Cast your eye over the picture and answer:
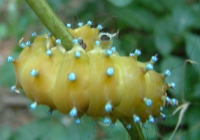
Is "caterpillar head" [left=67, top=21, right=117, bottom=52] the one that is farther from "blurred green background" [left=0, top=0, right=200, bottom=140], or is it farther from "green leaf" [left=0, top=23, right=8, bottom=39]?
"green leaf" [left=0, top=23, right=8, bottom=39]

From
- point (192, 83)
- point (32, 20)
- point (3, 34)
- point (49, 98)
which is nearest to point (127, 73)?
point (49, 98)

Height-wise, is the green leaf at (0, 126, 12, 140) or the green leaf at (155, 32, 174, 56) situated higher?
the green leaf at (0, 126, 12, 140)

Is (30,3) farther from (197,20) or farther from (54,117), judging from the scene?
(197,20)

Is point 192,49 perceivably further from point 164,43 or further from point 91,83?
point 91,83

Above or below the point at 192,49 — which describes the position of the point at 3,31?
below

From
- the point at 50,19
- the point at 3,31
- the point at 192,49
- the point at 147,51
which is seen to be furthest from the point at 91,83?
the point at 3,31

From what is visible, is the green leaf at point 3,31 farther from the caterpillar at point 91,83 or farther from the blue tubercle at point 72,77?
the blue tubercle at point 72,77

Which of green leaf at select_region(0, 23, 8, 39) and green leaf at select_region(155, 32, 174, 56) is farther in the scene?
green leaf at select_region(0, 23, 8, 39)

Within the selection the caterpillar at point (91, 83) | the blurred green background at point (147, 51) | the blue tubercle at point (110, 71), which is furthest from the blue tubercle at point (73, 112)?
the blurred green background at point (147, 51)

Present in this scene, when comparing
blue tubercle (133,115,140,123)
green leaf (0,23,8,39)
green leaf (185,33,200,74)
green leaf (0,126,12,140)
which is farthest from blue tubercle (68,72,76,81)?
green leaf (0,23,8,39)
